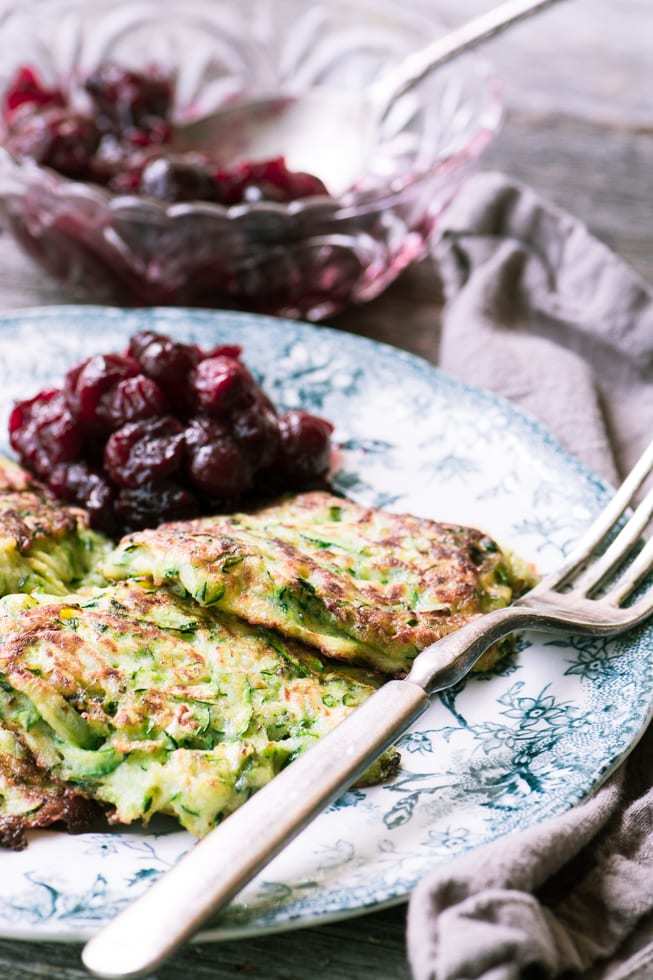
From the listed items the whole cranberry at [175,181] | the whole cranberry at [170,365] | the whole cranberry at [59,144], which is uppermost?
the whole cranberry at [175,181]

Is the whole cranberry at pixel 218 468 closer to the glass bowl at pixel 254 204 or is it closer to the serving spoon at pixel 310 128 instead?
the glass bowl at pixel 254 204

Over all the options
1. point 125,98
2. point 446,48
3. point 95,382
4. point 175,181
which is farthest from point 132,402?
point 446,48

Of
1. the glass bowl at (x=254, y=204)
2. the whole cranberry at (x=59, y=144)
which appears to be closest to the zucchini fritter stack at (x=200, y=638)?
the glass bowl at (x=254, y=204)

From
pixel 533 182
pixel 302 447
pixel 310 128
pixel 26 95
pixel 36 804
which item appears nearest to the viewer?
pixel 36 804

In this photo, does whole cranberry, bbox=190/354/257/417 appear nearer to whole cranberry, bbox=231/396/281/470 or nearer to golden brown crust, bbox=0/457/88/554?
whole cranberry, bbox=231/396/281/470

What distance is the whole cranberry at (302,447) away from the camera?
400cm

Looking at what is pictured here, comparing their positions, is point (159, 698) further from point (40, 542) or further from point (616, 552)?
point (616, 552)

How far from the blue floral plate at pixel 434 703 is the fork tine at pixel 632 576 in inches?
4.7

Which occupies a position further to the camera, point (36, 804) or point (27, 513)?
point (27, 513)

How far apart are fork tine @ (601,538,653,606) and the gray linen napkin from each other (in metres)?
0.43

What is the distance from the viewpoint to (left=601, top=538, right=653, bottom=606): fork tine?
3.37 m

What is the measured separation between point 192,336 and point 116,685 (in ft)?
6.75

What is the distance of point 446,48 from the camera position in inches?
223

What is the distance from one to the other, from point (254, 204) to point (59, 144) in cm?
97
